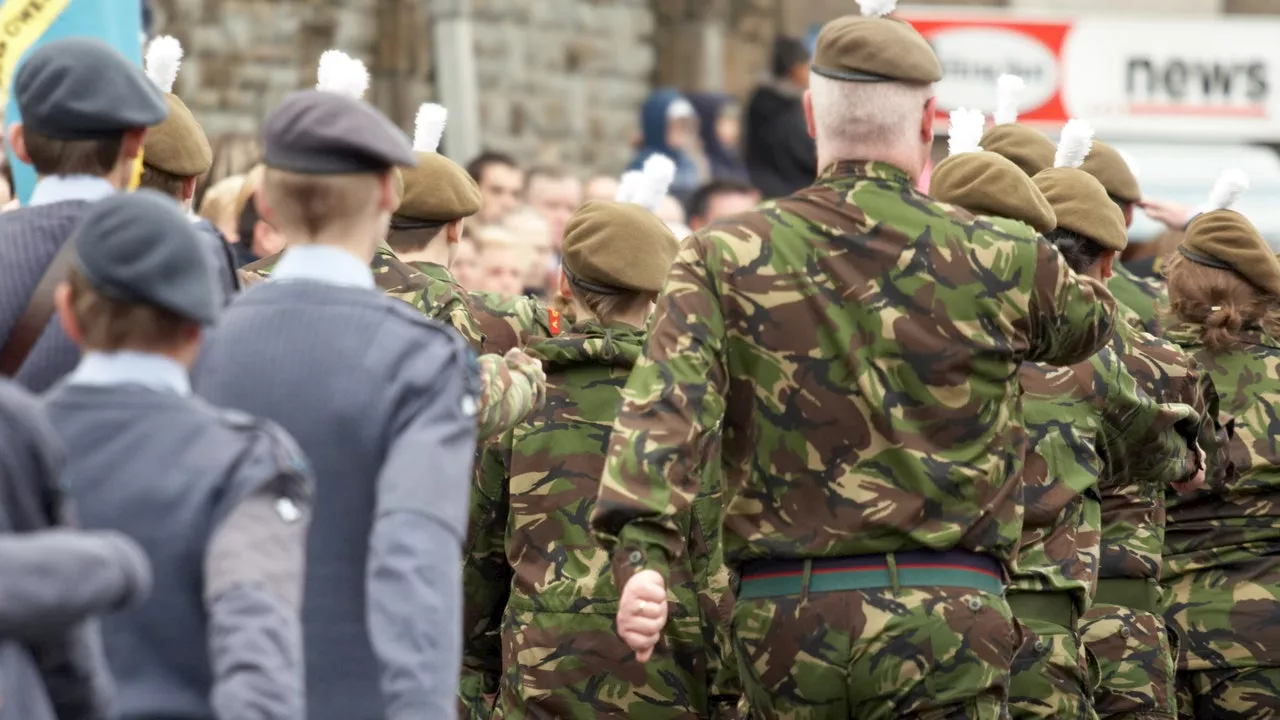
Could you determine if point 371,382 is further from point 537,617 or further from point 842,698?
point 537,617

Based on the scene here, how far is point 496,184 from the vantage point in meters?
12.6

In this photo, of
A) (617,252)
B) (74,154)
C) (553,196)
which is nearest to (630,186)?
(617,252)

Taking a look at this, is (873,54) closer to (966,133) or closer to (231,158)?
(966,133)

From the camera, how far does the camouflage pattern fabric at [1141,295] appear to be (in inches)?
341

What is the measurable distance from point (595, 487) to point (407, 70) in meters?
10.0

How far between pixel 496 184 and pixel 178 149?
6.32 m

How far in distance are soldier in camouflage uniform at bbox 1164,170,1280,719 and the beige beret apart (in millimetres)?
→ 3350

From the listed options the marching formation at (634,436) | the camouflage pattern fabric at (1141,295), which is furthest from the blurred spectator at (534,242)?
the camouflage pattern fabric at (1141,295)

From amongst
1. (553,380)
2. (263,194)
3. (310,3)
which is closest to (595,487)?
(553,380)

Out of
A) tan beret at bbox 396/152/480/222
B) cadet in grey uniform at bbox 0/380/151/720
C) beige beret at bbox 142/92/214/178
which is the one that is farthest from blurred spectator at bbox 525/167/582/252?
cadet in grey uniform at bbox 0/380/151/720

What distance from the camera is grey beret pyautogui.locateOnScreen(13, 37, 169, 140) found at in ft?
16.3

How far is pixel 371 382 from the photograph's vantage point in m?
4.55

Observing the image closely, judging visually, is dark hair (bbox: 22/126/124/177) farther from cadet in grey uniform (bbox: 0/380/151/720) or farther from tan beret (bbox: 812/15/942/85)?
tan beret (bbox: 812/15/942/85)

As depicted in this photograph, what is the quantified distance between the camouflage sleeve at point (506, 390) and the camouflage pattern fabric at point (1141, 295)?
3541 millimetres
